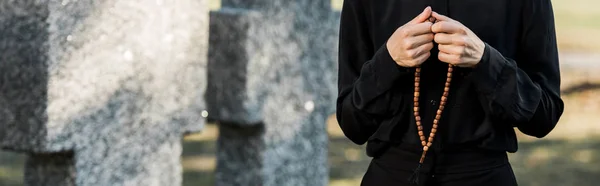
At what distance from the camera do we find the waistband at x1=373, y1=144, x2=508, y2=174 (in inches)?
88.4

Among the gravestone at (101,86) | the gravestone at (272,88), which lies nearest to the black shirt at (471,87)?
the gravestone at (101,86)

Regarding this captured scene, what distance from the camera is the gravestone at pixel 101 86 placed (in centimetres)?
274

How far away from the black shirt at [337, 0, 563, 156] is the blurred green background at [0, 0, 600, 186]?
2.51 meters

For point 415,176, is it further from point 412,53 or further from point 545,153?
point 545,153

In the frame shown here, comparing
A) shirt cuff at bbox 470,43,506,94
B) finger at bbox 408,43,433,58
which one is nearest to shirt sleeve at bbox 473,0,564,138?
shirt cuff at bbox 470,43,506,94

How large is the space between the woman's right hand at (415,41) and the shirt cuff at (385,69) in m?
0.04

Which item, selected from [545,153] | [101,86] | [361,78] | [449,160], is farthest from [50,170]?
[545,153]

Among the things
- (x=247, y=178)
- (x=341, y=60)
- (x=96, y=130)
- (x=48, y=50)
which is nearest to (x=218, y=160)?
(x=247, y=178)

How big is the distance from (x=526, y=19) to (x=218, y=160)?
5.00 ft

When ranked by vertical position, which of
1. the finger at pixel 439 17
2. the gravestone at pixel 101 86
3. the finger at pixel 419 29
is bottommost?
the gravestone at pixel 101 86

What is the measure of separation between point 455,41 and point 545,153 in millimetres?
5074

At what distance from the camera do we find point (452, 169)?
7.38ft

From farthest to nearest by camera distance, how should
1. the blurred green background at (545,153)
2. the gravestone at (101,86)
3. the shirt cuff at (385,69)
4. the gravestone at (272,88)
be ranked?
1. the blurred green background at (545,153)
2. the gravestone at (272,88)
3. the gravestone at (101,86)
4. the shirt cuff at (385,69)

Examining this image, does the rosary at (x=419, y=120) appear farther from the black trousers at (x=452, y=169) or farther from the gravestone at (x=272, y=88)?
the gravestone at (x=272, y=88)
